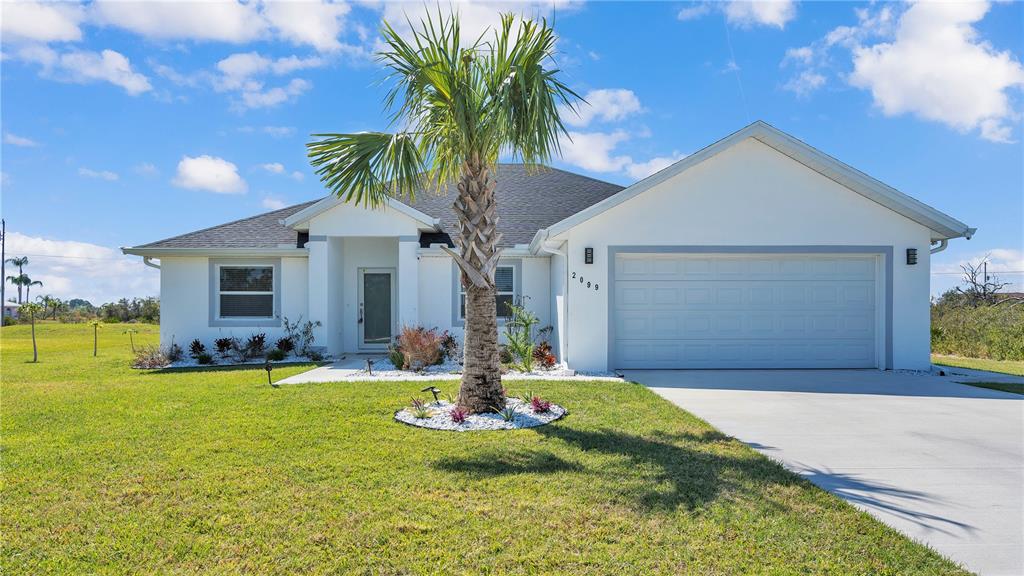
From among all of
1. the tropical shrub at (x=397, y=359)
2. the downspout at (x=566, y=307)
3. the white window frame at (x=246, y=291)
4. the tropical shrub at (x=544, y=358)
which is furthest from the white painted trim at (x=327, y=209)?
the tropical shrub at (x=544, y=358)

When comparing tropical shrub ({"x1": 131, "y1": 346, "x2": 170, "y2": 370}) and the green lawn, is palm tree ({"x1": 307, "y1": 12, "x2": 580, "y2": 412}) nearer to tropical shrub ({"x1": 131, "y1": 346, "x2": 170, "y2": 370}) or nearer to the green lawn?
the green lawn

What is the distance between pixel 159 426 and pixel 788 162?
40.7ft

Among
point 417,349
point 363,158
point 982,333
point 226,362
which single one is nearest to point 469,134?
point 363,158

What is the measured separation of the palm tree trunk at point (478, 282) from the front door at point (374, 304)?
28.5 ft

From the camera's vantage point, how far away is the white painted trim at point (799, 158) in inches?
440

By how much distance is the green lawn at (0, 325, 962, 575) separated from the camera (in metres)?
3.45

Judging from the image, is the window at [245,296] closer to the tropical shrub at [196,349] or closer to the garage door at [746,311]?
the tropical shrub at [196,349]

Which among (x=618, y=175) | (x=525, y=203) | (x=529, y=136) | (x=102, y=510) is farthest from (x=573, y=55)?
(x=618, y=175)

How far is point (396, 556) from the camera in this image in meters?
3.48

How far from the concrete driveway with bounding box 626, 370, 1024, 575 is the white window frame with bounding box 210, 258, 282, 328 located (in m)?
9.69

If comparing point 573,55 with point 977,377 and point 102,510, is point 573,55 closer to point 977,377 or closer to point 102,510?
point 102,510

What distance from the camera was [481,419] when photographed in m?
7.12

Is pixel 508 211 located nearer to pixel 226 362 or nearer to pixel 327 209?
A: pixel 327 209

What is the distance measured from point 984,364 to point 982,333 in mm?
2597
